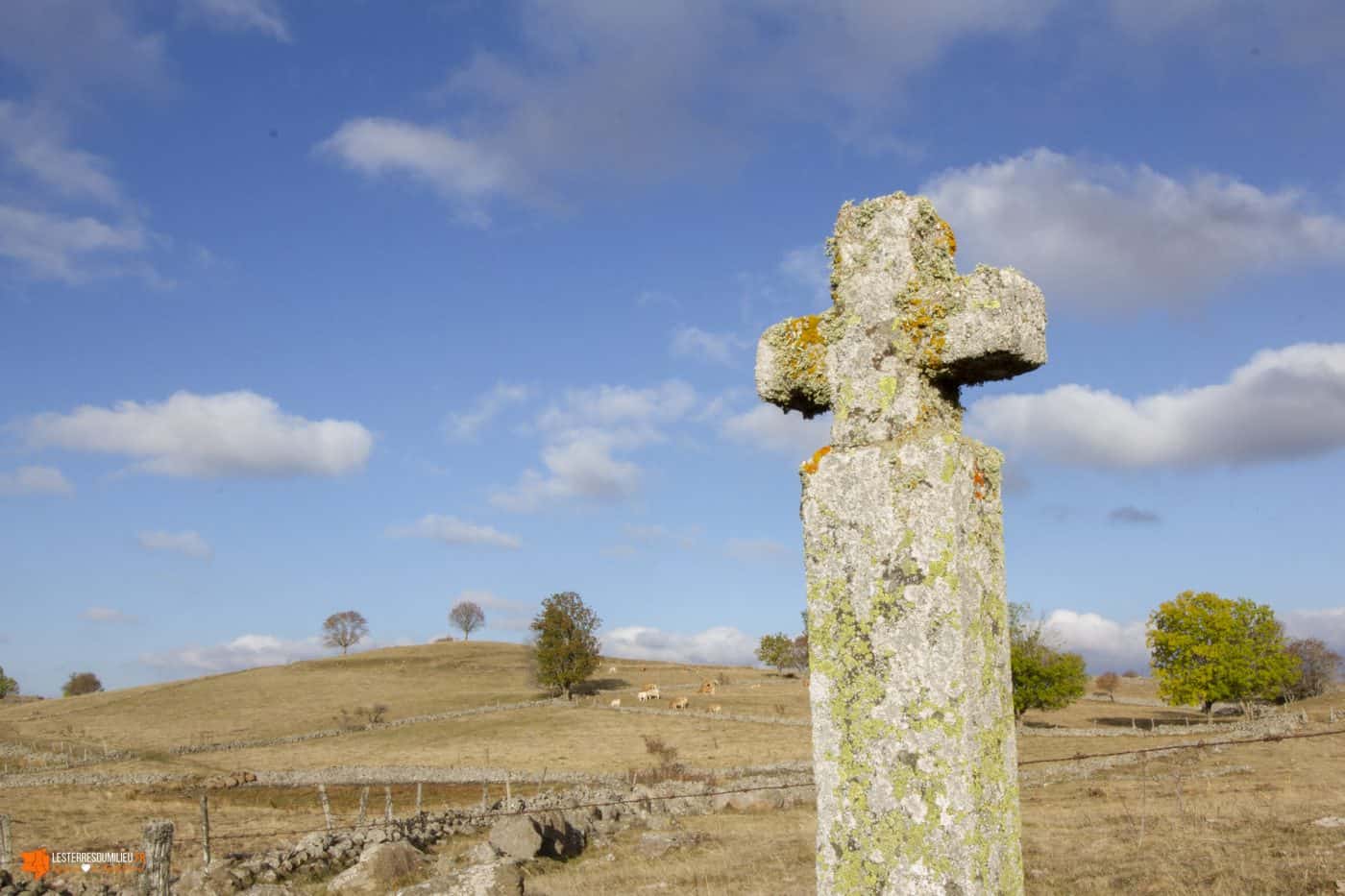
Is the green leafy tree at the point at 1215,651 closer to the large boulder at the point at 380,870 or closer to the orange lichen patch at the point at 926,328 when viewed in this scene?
the large boulder at the point at 380,870

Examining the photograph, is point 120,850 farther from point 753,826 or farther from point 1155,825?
point 1155,825

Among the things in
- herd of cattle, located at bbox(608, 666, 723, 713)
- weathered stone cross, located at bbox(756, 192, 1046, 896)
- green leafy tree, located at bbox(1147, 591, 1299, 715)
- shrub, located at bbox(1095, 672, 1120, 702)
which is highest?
weathered stone cross, located at bbox(756, 192, 1046, 896)

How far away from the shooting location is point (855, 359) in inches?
157

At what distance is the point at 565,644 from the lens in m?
77.6

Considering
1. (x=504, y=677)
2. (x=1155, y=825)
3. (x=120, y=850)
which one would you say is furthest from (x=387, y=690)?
(x=1155, y=825)

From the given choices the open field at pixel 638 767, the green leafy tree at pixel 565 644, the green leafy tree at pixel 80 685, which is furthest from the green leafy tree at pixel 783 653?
the green leafy tree at pixel 80 685

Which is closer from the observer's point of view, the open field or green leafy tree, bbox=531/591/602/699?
the open field

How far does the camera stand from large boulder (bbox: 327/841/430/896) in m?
14.5

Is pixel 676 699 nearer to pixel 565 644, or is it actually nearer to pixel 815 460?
pixel 565 644

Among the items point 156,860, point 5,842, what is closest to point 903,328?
point 156,860

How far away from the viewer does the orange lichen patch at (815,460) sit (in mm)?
3896

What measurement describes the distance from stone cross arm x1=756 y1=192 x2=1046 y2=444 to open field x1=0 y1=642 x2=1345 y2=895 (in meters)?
7.80

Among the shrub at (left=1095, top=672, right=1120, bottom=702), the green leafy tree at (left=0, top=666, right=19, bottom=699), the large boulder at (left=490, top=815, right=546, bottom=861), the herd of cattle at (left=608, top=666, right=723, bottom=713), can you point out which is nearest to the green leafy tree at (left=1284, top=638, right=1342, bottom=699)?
the shrub at (left=1095, top=672, right=1120, bottom=702)

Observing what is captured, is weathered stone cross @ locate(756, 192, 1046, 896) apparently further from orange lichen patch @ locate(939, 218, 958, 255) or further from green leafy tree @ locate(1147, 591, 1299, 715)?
green leafy tree @ locate(1147, 591, 1299, 715)
